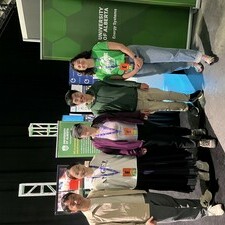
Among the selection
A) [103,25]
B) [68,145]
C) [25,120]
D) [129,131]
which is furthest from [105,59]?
[25,120]

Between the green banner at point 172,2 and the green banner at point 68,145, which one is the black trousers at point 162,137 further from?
the green banner at point 68,145

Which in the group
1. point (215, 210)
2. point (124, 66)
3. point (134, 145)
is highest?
point (124, 66)

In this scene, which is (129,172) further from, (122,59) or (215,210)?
(122,59)

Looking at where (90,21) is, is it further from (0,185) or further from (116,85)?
(0,185)

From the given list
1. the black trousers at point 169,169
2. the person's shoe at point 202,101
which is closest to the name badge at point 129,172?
the black trousers at point 169,169

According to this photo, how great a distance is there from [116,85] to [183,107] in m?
0.86

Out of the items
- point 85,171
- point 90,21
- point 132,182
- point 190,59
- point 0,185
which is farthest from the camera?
point 0,185

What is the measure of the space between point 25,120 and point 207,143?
Result: 414cm

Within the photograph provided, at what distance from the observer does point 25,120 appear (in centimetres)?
714

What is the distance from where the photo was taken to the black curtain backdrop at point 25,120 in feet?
22.5

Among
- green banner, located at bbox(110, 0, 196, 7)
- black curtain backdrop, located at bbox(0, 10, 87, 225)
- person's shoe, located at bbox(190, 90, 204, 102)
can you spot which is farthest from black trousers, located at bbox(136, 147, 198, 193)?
black curtain backdrop, located at bbox(0, 10, 87, 225)

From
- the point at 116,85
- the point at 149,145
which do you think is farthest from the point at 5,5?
the point at 149,145

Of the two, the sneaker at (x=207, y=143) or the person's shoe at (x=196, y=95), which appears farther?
the person's shoe at (x=196, y=95)

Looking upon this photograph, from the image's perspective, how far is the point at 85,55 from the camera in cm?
410
